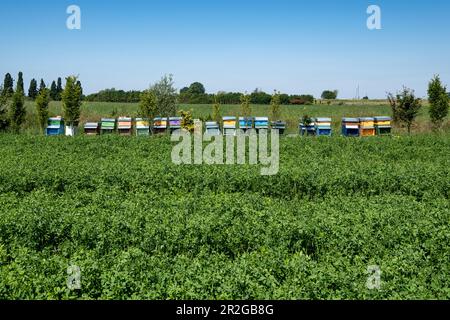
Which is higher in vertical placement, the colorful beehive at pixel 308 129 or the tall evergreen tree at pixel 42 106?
the tall evergreen tree at pixel 42 106

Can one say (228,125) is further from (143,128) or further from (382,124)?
(382,124)

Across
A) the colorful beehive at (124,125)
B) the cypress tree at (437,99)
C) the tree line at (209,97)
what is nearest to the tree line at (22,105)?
the colorful beehive at (124,125)

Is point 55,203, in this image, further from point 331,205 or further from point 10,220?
point 331,205

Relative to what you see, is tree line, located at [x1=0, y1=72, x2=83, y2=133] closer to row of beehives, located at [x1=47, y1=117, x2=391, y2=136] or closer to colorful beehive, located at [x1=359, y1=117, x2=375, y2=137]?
row of beehives, located at [x1=47, y1=117, x2=391, y2=136]

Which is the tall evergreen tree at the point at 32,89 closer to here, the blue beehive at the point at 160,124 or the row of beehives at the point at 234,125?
the row of beehives at the point at 234,125

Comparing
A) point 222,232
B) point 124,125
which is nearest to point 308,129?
point 124,125

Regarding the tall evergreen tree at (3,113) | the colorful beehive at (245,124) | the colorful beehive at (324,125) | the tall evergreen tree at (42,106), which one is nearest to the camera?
the tall evergreen tree at (3,113)

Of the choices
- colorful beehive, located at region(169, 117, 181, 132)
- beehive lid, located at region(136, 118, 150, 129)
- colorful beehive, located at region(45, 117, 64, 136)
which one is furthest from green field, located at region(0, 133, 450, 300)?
colorful beehive, located at region(169, 117, 181, 132)

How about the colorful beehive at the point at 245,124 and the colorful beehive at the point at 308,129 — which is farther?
the colorful beehive at the point at 308,129

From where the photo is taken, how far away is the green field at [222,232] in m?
5.18
